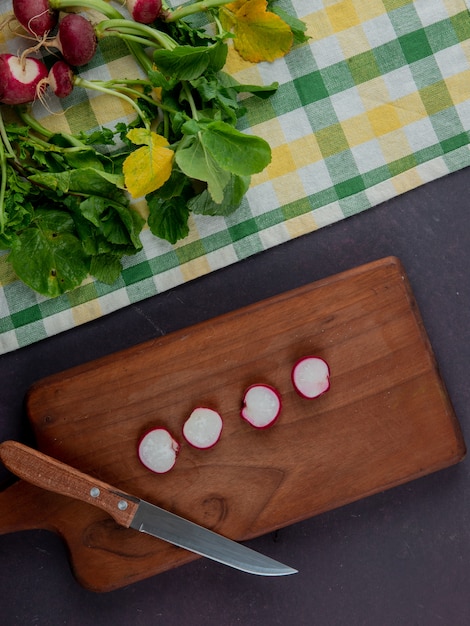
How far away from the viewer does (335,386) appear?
1.07m

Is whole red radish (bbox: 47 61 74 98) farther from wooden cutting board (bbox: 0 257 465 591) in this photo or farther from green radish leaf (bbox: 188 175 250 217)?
wooden cutting board (bbox: 0 257 465 591)

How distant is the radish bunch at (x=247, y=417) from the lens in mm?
1036

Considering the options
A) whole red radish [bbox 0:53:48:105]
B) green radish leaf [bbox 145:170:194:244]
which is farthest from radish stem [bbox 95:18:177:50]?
green radish leaf [bbox 145:170:194:244]

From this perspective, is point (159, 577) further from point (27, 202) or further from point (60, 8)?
point (60, 8)

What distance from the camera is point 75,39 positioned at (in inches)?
40.2

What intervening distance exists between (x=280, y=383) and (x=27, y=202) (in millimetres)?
515

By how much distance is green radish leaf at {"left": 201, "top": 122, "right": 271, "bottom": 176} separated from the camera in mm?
937

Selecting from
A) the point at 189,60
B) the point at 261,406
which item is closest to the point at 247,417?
the point at 261,406

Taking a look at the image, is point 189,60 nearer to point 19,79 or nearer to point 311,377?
point 19,79

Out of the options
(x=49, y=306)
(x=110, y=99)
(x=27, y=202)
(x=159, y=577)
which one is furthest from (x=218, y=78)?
(x=159, y=577)

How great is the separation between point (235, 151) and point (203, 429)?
0.44 m

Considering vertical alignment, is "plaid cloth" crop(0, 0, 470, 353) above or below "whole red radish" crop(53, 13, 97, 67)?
below

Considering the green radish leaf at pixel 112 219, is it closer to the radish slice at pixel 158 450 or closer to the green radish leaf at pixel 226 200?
the green radish leaf at pixel 226 200

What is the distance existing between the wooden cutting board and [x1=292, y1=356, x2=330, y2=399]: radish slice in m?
0.03
